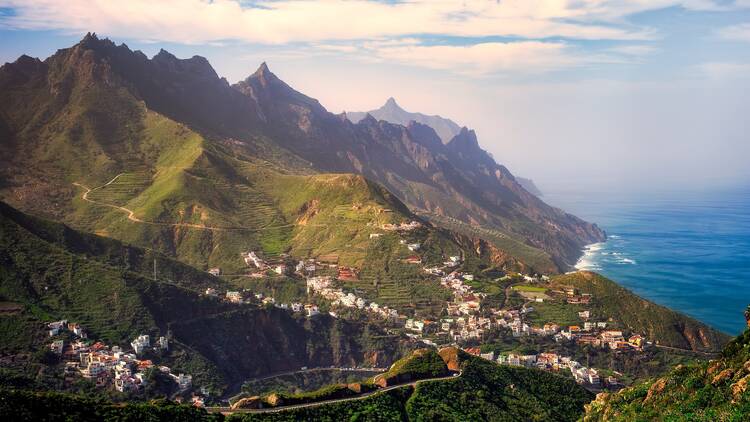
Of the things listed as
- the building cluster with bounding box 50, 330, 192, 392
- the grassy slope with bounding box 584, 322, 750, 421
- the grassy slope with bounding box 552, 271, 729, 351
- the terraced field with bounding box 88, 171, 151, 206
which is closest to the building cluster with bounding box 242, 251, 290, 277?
the terraced field with bounding box 88, 171, 151, 206

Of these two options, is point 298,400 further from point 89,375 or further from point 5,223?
point 5,223

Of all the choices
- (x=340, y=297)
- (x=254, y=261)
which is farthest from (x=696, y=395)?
(x=254, y=261)

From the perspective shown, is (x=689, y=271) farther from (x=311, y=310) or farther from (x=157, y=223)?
(x=157, y=223)

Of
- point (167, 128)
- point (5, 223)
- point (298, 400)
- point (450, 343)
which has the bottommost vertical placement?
point (450, 343)

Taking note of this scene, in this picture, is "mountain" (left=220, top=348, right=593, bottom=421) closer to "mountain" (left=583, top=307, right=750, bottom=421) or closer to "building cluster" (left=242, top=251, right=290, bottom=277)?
"mountain" (left=583, top=307, right=750, bottom=421)

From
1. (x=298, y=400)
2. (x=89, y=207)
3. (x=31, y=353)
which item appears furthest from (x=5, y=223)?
(x=298, y=400)

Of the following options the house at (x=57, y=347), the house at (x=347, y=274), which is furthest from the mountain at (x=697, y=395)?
the house at (x=347, y=274)
